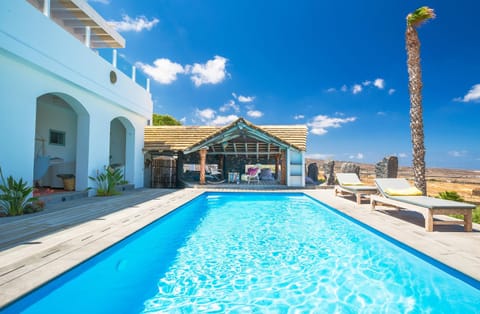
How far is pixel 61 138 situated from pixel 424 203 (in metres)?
14.6

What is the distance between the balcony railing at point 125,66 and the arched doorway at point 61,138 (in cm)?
272

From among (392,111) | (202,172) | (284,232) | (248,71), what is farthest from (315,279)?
(392,111)

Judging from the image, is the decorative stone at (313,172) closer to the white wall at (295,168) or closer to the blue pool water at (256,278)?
the white wall at (295,168)

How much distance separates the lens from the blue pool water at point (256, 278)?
2.88 m

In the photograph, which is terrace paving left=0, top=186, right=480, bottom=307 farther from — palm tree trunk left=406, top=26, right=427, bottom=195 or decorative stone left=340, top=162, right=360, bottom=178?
decorative stone left=340, top=162, right=360, bottom=178

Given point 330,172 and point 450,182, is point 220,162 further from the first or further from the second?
point 450,182

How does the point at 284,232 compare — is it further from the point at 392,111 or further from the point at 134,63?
the point at 392,111

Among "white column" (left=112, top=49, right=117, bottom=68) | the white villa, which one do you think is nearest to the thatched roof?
the white villa

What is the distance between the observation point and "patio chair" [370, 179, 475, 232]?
4.74m

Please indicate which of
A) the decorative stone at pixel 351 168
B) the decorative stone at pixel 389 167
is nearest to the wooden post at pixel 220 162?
the decorative stone at pixel 351 168

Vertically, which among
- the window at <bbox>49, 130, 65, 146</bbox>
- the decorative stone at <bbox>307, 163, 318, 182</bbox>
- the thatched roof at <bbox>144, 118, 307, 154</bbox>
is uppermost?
the thatched roof at <bbox>144, 118, 307, 154</bbox>

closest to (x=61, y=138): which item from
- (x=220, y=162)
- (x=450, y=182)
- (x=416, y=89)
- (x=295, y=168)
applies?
(x=220, y=162)

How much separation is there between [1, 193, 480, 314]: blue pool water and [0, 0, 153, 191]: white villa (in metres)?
5.08

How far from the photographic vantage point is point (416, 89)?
973 centimetres
